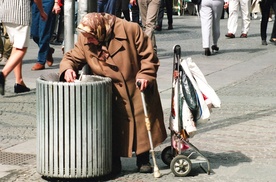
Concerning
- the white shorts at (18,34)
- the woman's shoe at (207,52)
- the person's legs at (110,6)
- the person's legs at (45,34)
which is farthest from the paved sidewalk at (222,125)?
the person's legs at (110,6)

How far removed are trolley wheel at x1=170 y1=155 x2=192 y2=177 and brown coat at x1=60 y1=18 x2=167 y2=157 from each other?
0.25 meters

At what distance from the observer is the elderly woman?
20.0 ft

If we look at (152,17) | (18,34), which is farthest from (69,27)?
(152,17)

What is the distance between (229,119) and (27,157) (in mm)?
2666

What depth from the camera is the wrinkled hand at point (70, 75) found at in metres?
6.04

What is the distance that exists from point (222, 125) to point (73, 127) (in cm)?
285

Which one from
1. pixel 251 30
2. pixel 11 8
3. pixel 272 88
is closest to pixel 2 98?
pixel 11 8

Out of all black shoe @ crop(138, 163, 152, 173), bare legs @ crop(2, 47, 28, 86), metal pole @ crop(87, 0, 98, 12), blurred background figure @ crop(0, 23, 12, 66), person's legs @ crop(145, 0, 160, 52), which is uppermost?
metal pole @ crop(87, 0, 98, 12)

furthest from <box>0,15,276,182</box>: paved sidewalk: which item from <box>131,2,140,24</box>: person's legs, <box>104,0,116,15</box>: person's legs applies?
<box>131,2,140,24</box>: person's legs

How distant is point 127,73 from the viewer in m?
6.14

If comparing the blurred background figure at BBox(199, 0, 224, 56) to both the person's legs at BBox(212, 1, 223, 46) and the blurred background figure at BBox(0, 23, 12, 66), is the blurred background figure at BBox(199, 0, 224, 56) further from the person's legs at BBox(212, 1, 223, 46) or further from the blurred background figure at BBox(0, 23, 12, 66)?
the blurred background figure at BBox(0, 23, 12, 66)

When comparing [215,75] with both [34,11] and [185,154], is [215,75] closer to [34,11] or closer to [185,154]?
[34,11]

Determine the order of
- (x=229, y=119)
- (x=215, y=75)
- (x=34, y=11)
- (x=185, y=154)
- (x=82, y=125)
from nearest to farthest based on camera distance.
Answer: (x=82, y=125) < (x=185, y=154) < (x=229, y=119) < (x=215, y=75) < (x=34, y=11)

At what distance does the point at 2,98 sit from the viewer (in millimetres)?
9859
